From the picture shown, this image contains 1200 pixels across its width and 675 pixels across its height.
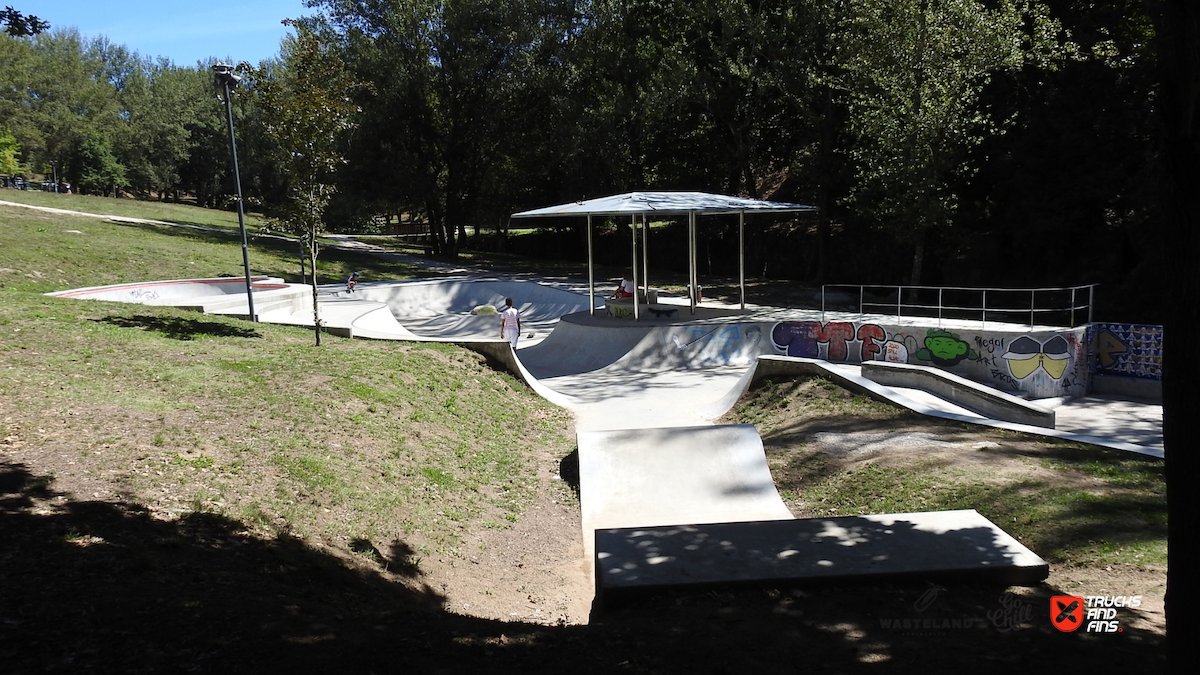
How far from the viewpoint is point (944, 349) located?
18.1 m

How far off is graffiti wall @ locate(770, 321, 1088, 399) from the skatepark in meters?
0.22

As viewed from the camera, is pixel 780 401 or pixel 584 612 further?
pixel 780 401

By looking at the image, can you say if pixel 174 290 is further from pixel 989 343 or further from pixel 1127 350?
pixel 1127 350

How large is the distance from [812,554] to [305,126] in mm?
11213

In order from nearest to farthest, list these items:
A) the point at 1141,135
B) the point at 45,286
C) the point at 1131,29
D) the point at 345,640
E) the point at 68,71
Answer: the point at 345,640 < the point at 45,286 < the point at 1141,135 < the point at 1131,29 < the point at 68,71

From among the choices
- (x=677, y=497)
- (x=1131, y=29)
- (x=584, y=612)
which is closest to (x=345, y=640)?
(x=584, y=612)

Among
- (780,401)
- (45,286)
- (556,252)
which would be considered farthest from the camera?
(556,252)

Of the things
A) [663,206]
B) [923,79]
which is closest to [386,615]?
[663,206]

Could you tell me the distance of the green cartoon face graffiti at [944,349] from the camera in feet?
58.8

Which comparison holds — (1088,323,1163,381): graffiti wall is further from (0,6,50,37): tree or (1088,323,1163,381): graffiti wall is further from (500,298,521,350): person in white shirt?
(0,6,50,37): tree

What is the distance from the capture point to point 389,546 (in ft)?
23.9

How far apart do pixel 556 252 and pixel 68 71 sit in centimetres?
4381

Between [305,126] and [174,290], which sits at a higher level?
[305,126]

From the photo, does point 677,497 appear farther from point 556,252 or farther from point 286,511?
point 556,252
